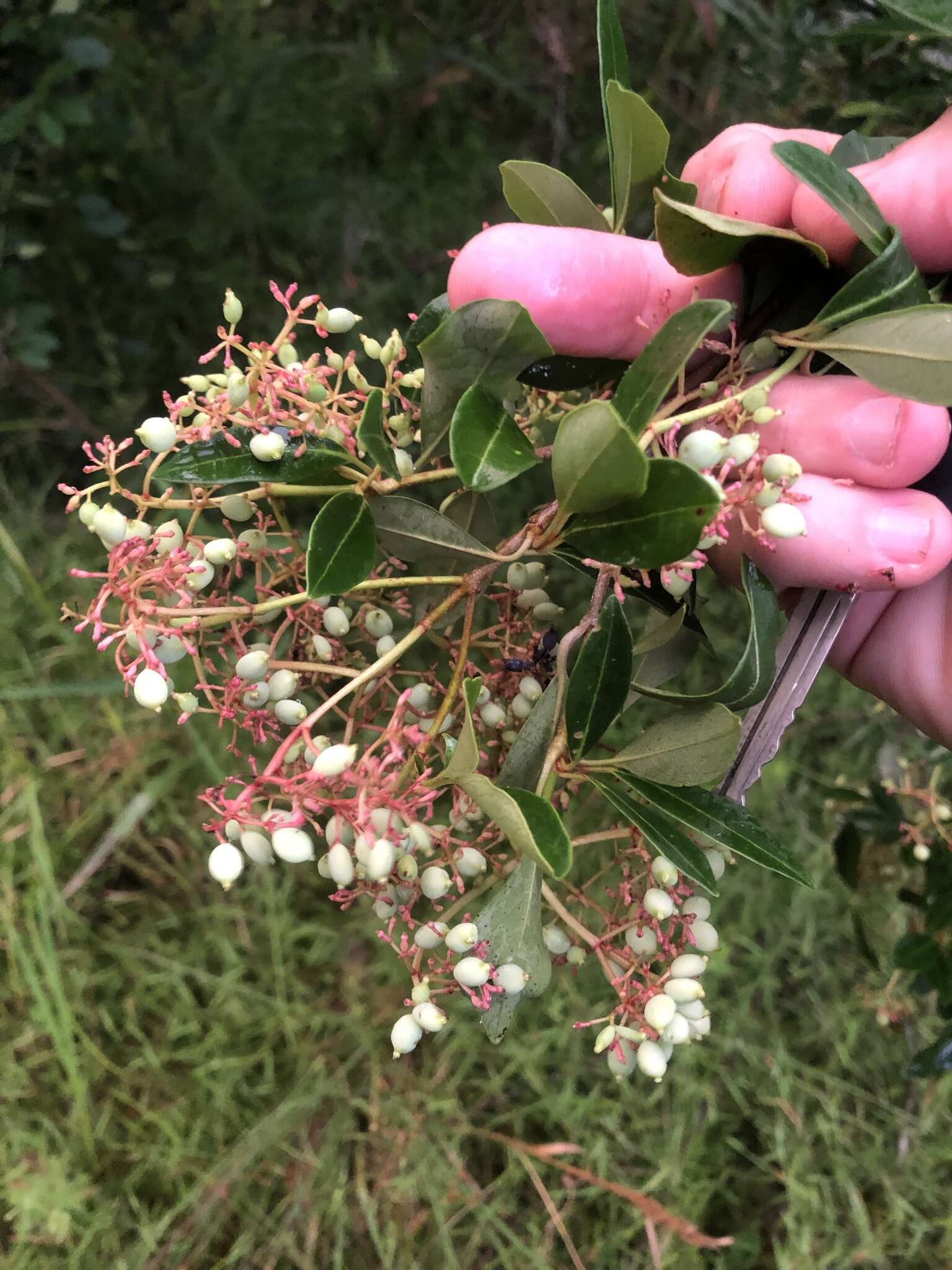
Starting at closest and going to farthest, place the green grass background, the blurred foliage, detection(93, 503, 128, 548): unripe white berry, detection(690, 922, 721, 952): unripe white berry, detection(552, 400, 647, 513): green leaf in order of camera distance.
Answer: detection(552, 400, 647, 513): green leaf → detection(93, 503, 128, 548): unripe white berry → detection(690, 922, 721, 952): unripe white berry → the green grass background → the blurred foliage

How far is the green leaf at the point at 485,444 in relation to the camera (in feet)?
1.46

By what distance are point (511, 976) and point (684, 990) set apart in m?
0.12

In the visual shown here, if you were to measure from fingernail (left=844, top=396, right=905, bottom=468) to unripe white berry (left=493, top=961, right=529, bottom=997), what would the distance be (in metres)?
0.41

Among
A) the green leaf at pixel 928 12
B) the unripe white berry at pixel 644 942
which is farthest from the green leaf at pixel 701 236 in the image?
the unripe white berry at pixel 644 942

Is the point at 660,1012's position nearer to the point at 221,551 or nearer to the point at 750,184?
the point at 221,551

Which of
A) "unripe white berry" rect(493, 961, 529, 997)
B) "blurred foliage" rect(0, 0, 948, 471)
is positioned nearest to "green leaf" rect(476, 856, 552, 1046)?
"unripe white berry" rect(493, 961, 529, 997)

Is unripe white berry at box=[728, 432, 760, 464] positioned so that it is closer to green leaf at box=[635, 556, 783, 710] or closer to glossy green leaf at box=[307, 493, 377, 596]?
green leaf at box=[635, 556, 783, 710]

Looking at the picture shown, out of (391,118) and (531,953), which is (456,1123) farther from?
(391,118)

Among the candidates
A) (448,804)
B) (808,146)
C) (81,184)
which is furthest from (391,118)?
(808,146)

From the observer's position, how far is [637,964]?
0.58 m

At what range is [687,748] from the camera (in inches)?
21.0

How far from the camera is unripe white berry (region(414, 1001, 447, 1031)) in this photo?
0.56m

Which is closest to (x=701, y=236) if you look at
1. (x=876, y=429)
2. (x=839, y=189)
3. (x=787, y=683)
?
(x=839, y=189)

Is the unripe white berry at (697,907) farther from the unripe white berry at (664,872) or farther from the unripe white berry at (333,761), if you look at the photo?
the unripe white berry at (333,761)
